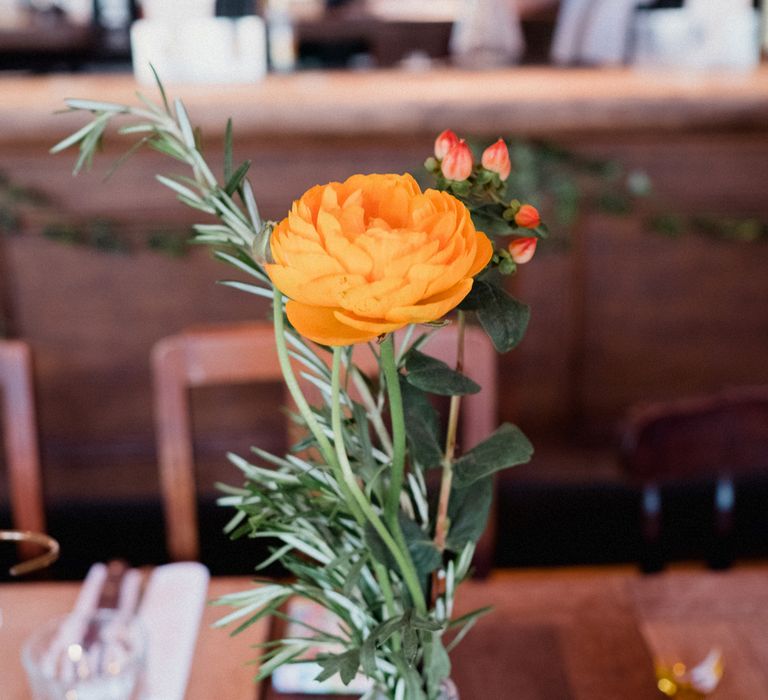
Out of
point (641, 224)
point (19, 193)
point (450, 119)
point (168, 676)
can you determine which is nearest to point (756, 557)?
point (641, 224)

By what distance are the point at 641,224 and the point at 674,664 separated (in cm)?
158

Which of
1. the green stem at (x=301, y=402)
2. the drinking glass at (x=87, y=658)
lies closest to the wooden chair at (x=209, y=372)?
the drinking glass at (x=87, y=658)

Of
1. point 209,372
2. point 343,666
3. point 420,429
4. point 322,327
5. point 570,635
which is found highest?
point 322,327

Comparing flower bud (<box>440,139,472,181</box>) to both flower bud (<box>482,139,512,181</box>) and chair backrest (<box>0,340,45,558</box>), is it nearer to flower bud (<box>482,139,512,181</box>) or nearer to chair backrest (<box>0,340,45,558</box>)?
flower bud (<box>482,139,512,181</box>)

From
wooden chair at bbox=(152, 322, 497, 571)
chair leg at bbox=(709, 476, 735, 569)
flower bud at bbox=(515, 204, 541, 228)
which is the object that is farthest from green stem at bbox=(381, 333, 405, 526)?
chair leg at bbox=(709, 476, 735, 569)

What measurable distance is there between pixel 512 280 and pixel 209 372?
3.92ft

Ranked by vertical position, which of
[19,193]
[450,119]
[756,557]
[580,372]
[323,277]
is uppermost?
[323,277]

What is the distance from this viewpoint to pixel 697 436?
4.08 feet

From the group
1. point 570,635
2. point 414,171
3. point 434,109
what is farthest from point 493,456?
point 414,171

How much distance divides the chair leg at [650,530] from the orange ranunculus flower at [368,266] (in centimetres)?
93

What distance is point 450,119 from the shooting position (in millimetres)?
2078

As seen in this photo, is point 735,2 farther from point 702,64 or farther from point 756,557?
point 756,557

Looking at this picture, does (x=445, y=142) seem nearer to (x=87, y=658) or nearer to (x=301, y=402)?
(x=301, y=402)

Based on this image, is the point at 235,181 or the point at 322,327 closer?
the point at 322,327
